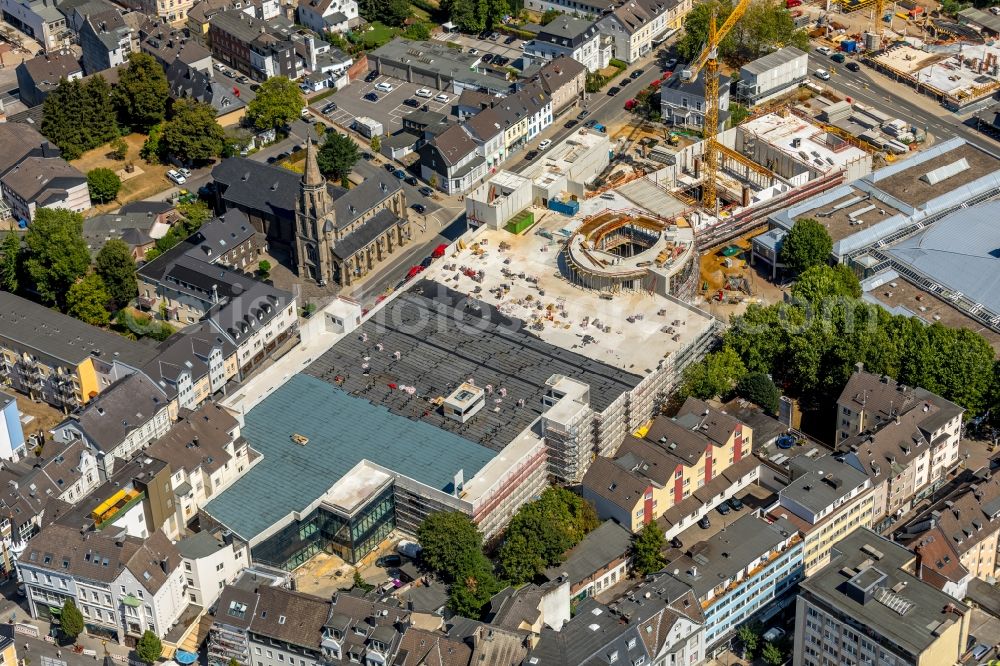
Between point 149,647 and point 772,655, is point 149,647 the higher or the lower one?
the lower one

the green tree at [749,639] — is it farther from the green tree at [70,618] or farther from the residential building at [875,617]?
the green tree at [70,618]

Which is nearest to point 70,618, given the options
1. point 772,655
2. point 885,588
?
point 772,655

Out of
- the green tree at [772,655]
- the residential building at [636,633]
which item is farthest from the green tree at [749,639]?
the residential building at [636,633]

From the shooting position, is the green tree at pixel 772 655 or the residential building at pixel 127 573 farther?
the residential building at pixel 127 573

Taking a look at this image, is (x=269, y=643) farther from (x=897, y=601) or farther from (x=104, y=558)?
(x=897, y=601)

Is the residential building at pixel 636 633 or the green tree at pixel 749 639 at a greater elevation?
the residential building at pixel 636 633

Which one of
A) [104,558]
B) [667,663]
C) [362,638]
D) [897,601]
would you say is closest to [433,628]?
[362,638]

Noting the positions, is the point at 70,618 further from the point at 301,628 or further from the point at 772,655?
the point at 772,655
